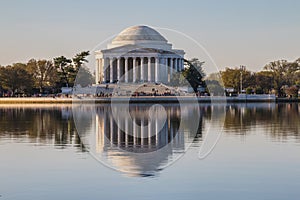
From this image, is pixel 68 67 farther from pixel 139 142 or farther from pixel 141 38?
pixel 139 142

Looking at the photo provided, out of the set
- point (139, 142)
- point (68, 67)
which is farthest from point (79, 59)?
point (139, 142)

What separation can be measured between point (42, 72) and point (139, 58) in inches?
693

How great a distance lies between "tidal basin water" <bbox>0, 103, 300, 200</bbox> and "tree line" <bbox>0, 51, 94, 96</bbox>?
247 feet

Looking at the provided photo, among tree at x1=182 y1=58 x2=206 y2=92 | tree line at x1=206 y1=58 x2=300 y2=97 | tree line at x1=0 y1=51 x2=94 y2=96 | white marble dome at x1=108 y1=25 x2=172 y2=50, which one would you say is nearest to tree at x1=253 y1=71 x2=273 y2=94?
tree line at x1=206 y1=58 x2=300 y2=97

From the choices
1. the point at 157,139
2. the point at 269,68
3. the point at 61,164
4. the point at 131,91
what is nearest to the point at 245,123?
the point at 157,139

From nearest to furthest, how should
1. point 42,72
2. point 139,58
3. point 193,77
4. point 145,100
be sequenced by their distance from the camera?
point 145,100
point 193,77
point 139,58
point 42,72

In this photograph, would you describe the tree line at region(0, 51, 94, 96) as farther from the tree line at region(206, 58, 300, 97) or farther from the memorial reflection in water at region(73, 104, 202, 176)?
the memorial reflection in water at region(73, 104, 202, 176)

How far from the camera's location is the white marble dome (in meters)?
119

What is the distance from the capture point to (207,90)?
102 m

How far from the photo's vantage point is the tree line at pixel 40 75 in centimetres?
10888

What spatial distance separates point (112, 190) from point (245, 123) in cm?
2502

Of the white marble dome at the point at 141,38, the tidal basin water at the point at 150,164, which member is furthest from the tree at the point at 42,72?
the tidal basin water at the point at 150,164

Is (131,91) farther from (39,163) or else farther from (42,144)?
(39,163)

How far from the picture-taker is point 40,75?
120938 mm
